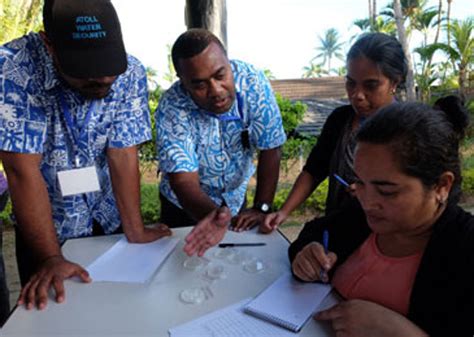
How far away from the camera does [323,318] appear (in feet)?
4.06

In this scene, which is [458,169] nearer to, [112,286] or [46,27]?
[112,286]

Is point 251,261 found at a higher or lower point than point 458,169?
lower

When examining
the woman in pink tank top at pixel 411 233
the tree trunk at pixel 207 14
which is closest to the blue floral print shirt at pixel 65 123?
the woman in pink tank top at pixel 411 233

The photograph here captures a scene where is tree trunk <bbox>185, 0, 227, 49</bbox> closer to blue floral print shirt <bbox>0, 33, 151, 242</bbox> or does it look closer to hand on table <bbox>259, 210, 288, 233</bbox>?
blue floral print shirt <bbox>0, 33, 151, 242</bbox>

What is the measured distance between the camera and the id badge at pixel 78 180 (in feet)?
5.69

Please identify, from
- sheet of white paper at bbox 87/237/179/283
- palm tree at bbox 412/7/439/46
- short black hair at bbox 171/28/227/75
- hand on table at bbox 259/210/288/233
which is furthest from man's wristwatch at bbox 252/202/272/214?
palm tree at bbox 412/7/439/46

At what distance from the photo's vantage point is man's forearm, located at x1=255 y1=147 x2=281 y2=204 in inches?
91.5

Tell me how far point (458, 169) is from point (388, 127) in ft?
0.76

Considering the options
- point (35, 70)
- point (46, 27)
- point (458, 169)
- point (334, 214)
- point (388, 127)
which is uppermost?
point (46, 27)

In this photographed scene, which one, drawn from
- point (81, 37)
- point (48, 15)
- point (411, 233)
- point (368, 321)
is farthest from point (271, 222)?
point (48, 15)

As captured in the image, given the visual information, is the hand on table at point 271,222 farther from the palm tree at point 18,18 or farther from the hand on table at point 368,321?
the palm tree at point 18,18

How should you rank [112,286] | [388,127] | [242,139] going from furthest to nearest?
[242,139]
[112,286]
[388,127]

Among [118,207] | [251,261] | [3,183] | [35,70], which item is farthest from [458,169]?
[3,183]

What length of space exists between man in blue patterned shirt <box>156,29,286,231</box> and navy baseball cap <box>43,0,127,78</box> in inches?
19.1
